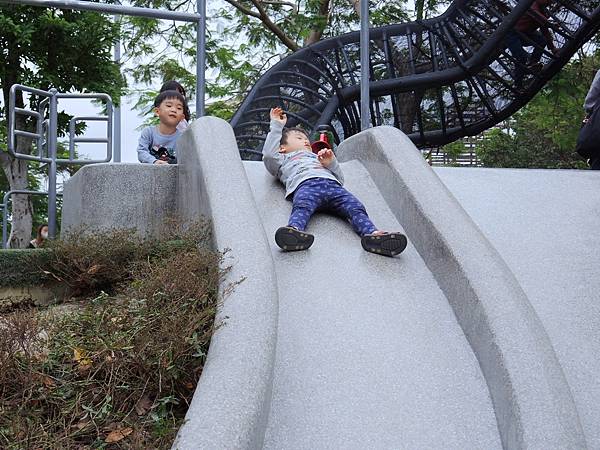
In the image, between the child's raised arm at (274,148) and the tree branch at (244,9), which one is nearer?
the child's raised arm at (274,148)

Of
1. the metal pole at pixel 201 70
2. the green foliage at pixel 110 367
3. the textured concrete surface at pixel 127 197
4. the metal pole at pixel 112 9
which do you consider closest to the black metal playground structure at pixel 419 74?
the metal pole at pixel 201 70

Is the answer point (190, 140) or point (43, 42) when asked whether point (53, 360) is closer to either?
point (190, 140)

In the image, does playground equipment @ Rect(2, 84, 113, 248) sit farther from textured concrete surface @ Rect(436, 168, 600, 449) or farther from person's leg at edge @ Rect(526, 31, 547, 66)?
person's leg at edge @ Rect(526, 31, 547, 66)

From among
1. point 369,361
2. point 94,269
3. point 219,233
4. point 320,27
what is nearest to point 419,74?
point 320,27

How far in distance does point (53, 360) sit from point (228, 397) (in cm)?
81

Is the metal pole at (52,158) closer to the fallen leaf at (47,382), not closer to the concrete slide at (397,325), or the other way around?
the concrete slide at (397,325)

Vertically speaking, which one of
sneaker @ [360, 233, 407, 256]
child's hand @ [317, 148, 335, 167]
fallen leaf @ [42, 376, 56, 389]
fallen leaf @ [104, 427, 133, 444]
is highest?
child's hand @ [317, 148, 335, 167]

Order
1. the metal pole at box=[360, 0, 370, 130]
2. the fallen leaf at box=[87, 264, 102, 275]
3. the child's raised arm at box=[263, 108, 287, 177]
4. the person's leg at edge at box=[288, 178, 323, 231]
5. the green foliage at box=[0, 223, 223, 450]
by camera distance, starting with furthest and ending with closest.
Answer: the metal pole at box=[360, 0, 370, 130], the child's raised arm at box=[263, 108, 287, 177], the fallen leaf at box=[87, 264, 102, 275], the person's leg at edge at box=[288, 178, 323, 231], the green foliage at box=[0, 223, 223, 450]

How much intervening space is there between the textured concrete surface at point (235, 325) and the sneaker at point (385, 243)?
28.4 inches

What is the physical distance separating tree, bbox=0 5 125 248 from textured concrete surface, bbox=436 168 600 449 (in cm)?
1057

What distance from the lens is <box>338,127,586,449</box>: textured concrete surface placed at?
9.58 ft

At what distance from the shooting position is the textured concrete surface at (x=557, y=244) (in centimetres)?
367

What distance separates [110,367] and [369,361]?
115 cm

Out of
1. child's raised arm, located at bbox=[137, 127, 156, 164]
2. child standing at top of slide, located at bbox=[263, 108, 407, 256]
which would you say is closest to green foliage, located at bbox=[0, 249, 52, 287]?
child's raised arm, located at bbox=[137, 127, 156, 164]
